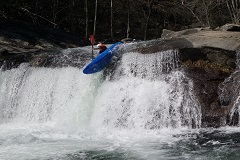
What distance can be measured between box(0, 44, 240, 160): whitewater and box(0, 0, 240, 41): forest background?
10.9 meters

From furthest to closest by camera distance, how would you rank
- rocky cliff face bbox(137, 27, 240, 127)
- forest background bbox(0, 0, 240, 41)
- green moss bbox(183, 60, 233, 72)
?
forest background bbox(0, 0, 240, 41), green moss bbox(183, 60, 233, 72), rocky cliff face bbox(137, 27, 240, 127)

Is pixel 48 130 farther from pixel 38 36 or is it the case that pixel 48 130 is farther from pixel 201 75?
pixel 38 36

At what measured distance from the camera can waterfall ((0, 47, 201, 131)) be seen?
328 inches

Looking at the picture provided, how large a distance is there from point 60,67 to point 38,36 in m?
5.92

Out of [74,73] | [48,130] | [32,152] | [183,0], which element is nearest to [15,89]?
[74,73]

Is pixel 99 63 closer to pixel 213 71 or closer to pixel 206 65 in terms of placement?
pixel 206 65

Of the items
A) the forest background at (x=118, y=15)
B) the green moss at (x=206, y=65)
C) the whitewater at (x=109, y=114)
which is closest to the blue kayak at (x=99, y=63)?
the whitewater at (x=109, y=114)

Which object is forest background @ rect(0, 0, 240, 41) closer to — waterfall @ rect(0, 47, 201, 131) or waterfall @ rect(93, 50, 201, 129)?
waterfall @ rect(0, 47, 201, 131)

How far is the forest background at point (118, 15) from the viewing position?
22031 mm

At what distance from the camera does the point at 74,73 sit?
10.5 meters

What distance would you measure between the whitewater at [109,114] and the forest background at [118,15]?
10.9 metres

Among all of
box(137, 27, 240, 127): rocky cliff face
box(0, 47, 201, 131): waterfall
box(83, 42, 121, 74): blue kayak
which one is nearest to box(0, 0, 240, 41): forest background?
box(0, 47, 201, 131): waterfall

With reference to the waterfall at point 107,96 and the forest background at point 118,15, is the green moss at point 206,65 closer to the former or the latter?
the waterfall at point 107,96

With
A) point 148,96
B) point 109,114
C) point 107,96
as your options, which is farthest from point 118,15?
point 148,96
